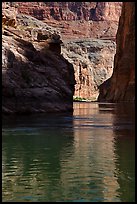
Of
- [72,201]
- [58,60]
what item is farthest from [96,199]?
[58,60]

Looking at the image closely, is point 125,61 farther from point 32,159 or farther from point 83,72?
point 32,159

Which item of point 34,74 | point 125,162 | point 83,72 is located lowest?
point 83,72

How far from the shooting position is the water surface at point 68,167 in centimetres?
1369

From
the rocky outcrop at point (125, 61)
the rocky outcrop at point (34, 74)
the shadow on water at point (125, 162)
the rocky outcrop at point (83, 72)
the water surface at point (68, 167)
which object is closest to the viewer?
the water surface at point (68, 167)

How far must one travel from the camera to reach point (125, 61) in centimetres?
10781

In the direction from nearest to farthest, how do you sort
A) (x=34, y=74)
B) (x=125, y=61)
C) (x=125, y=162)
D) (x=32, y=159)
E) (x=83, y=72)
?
1. (x=125, y=162)
2. (x=32, y=159)
3. (x=34, y=74)
4. (x=125, y=61)
5. (x=83, y=72)

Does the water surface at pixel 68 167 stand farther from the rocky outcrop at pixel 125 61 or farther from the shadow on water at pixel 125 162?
the rocky outcrop at pixel 125 61

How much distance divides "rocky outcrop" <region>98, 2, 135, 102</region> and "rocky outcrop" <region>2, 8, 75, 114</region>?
4330 cm

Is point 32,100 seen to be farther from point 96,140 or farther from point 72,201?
point 72,201

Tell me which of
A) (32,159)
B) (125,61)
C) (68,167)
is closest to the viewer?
(68,167)

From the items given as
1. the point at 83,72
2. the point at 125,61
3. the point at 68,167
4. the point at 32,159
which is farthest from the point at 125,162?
the point at 83,72

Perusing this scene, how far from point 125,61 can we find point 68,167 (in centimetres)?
9150

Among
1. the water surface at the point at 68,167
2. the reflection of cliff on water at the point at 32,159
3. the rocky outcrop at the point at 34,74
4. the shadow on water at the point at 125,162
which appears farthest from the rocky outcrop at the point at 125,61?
the water surface at the point at 68,167

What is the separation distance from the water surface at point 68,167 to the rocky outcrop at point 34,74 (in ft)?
55.0
